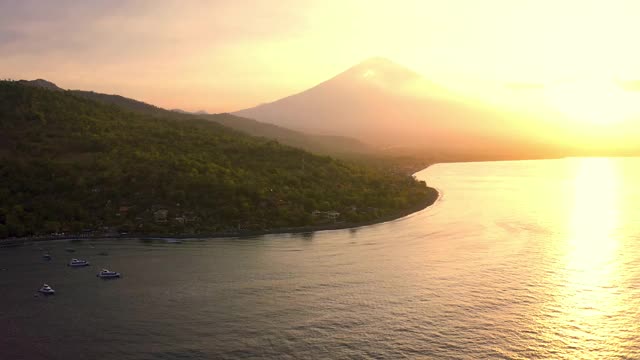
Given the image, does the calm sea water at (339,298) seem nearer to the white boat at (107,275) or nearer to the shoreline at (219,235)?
the white boat at (107,275)

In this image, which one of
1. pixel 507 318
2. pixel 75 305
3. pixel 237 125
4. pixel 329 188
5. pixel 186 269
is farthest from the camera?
pixel 237 125

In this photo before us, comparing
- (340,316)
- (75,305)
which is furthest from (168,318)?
(340,316)

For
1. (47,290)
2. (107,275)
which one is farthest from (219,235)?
(47,290)

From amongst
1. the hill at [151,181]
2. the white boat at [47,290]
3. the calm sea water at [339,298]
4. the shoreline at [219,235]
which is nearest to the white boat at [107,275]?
the calm sea water at [339,298]

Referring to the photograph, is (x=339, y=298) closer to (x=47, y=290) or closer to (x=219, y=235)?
(x=47, y=290)

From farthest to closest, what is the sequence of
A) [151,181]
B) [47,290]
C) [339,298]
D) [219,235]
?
[151,181], [219,235], [47,290], [339,298]

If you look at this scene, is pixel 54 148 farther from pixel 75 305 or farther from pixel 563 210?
pixel 563 210
